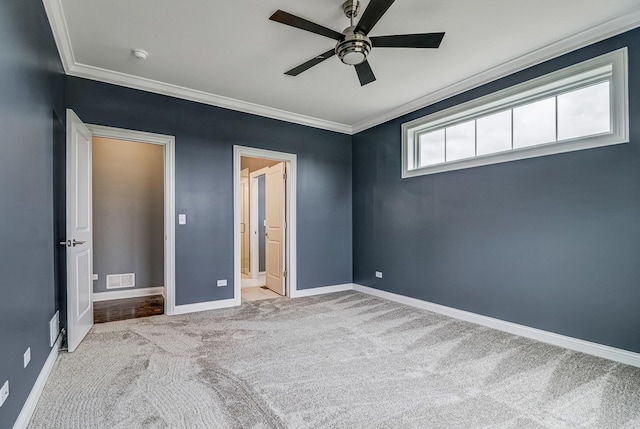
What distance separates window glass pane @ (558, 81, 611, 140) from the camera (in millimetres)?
2729

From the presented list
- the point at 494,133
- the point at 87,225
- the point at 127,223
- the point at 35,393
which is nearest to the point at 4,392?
the point at 35,393

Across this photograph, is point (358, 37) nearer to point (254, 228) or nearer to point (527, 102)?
point (527, 102)

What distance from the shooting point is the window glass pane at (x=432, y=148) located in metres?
4.14

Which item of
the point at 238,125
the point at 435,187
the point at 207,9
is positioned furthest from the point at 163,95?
the point at 435,187

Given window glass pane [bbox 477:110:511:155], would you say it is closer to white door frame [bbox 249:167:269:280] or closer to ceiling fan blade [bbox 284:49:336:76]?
ceiling fan blade [bbox 284:49:336:76]

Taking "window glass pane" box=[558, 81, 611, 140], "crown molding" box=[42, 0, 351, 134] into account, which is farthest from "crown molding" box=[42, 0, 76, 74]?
"window glass pane" box=[558, 81, 611, 140]

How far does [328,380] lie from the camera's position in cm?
229

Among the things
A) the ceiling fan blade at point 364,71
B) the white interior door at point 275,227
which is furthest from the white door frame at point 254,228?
the ceiling fan blade at point 364,71

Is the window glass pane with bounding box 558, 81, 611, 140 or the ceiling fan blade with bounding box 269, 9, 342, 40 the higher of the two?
the ceiling fan blade with bounding box 269, 9, 342, 40

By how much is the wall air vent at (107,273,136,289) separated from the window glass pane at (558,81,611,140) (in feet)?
19.0

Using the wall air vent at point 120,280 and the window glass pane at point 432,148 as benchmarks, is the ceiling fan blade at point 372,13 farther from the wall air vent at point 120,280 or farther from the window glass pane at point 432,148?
the wall air vent at point 120,280

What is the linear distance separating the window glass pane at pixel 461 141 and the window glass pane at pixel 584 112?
2.92 feet

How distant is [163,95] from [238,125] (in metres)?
0.96

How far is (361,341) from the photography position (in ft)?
9.96
